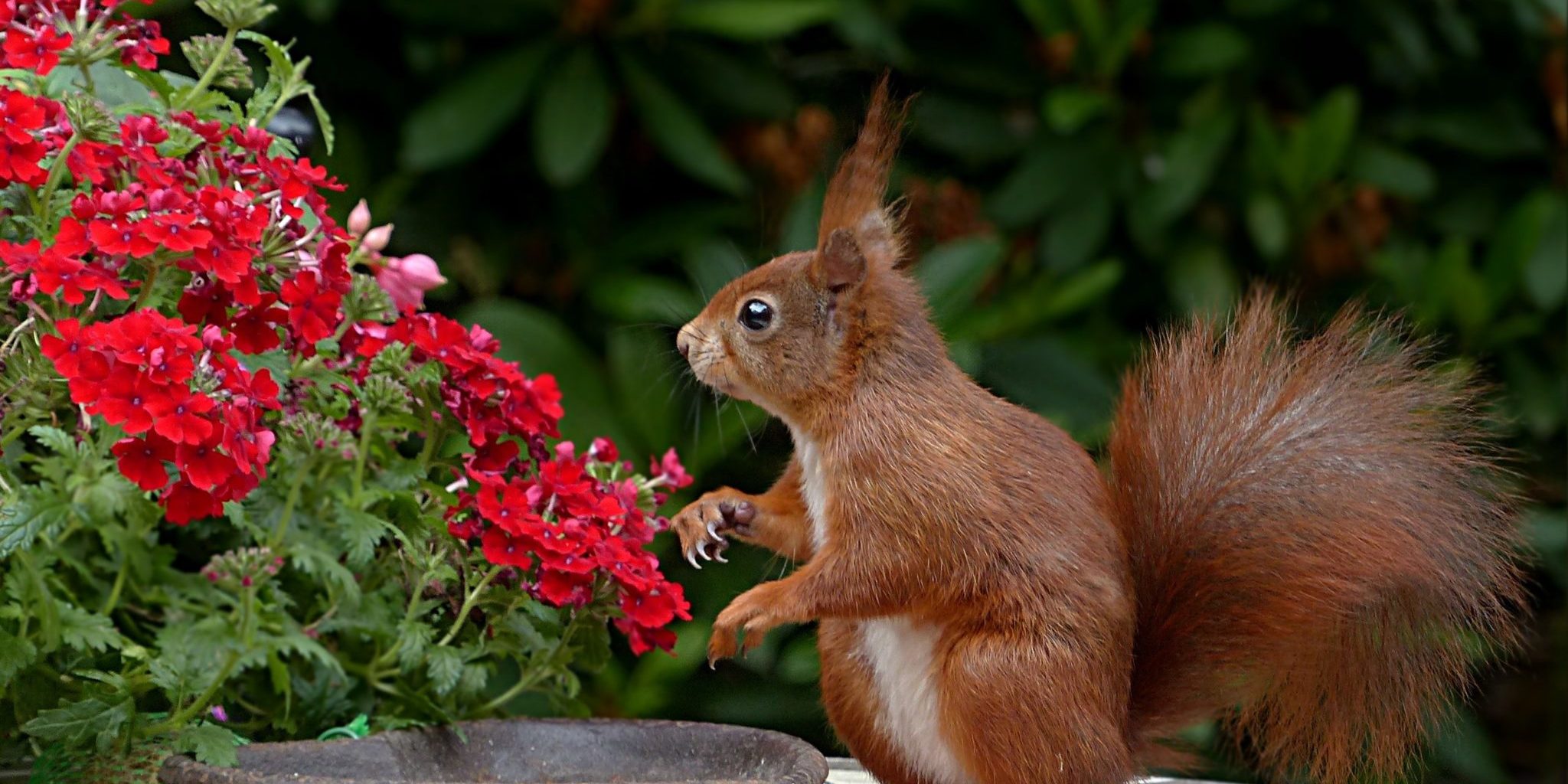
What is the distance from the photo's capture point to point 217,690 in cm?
108

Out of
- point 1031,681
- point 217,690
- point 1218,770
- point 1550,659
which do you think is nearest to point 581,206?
point 1218,770

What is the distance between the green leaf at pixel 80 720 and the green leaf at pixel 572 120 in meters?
1.17

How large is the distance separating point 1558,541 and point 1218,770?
26.1 inches

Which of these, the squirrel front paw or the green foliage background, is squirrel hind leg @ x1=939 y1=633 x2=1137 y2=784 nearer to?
the squirrel front paw

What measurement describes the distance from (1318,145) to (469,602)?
158 cm

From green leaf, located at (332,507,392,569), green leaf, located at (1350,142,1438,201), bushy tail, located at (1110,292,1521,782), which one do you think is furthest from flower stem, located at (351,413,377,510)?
green leaf, located at (1350,142,1438,201)

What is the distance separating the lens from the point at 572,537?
40.9 inches

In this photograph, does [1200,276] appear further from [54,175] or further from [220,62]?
[54,175]

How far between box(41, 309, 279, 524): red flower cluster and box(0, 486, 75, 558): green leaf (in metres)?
0.09

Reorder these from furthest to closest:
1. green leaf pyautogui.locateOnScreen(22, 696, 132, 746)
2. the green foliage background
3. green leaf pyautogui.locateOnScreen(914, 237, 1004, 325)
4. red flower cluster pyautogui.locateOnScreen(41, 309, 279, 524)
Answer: the green foliage background, green leaf pyautogui.locateOnScreen(914, 237, 1004, 325), green leaf pyautogui.locateOnScreen(22, 696, 132, 746), red flower cluster pyautogui.locateOnScreen(41, 309, 279, 524)

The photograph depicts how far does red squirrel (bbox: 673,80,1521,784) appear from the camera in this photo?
101 cm

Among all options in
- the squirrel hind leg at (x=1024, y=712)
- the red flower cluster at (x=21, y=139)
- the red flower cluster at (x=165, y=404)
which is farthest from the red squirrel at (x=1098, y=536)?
the red flower cluster at (x=21, y=139)

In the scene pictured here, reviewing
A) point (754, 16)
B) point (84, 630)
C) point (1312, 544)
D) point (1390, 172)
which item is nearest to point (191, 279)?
point (84, 630)

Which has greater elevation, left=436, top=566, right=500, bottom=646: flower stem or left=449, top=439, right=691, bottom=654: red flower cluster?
left=449, top=439, right=691, bottom=654: red flower cluster
